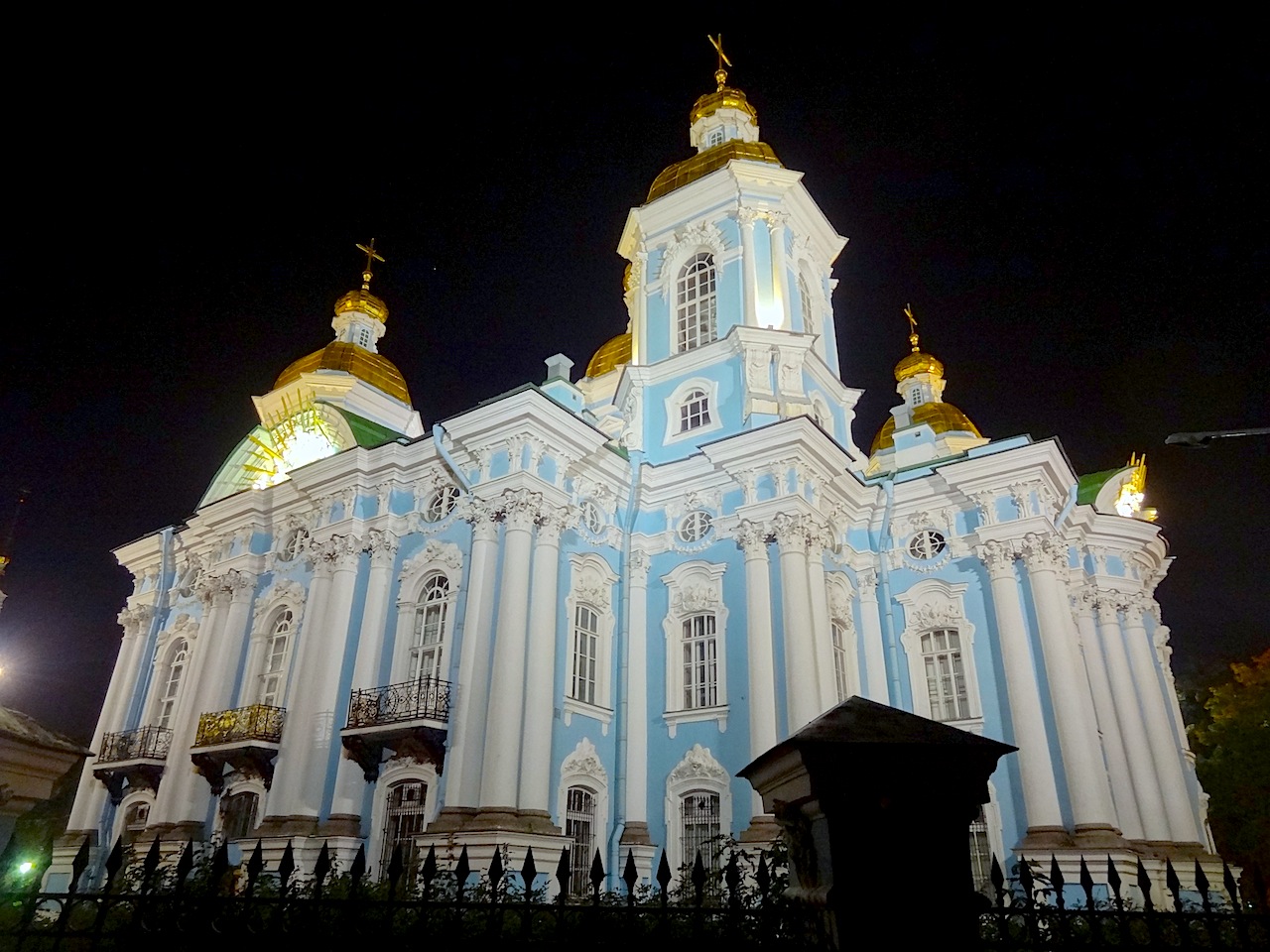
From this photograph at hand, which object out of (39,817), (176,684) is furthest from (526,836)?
(39,817)

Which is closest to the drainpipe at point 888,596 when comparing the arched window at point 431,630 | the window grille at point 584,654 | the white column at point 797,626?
the white column at point 797,626

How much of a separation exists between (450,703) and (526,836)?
2.79 m

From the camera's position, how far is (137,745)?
21.5 metres

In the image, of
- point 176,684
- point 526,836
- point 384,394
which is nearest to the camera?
point 526,836

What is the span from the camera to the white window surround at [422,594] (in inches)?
669

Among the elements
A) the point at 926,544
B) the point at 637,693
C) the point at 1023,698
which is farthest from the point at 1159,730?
the point at 637,693

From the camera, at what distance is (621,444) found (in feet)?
66.4

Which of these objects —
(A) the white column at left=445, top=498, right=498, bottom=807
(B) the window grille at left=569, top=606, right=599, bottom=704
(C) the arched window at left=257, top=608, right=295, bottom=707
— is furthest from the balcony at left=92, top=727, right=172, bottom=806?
(B) the window grille at left=569, top=606, right=599, bottom=704

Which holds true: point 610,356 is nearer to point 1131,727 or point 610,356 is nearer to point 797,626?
point 797,626

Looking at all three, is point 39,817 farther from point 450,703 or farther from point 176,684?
point 450,703

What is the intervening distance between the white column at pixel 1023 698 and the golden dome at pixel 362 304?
70.8 feet

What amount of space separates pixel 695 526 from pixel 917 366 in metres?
13.3

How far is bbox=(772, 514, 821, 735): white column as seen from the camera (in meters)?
15.1

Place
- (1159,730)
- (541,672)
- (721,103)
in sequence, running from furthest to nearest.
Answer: (721,103)
(1159,730)
(541,672)
